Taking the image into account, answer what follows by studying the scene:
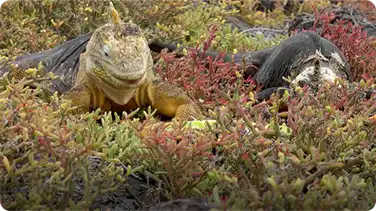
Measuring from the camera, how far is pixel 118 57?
4.73m

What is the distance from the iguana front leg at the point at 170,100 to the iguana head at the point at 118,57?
224mm

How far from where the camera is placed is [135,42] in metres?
4.84

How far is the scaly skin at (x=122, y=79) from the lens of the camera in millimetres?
4746

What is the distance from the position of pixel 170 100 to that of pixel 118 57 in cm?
72

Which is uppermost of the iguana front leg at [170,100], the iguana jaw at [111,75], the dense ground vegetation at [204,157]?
the dense ground vegetation at [204,157]

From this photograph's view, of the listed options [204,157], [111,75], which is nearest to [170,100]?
[111,75]

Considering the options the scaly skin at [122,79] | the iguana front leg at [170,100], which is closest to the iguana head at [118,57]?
the scaly skin at [122,79]

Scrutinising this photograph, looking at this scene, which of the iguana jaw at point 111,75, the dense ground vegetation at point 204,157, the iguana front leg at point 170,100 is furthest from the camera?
the iguana front leg at point 170,100

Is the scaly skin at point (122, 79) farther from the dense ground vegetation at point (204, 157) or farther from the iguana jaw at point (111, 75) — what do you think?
the dense ground vegetation at point (204, 157)

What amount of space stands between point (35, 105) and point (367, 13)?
8.36 metres

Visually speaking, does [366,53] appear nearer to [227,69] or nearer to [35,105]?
[227,69]

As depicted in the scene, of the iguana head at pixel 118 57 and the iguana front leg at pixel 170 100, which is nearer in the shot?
the iguana head at pixel 118 57

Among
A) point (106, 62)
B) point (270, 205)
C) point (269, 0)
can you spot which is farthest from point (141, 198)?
point (269, 0)

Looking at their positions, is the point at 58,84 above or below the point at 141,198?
below
